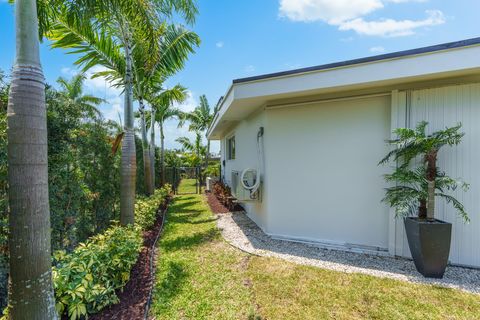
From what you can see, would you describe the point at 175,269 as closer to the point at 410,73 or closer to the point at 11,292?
the point at 11,292

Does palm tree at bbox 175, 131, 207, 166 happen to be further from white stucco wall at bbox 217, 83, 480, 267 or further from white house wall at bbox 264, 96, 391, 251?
white house wall at bbox 264, 96, 391, 251

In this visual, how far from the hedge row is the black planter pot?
4.67 meters

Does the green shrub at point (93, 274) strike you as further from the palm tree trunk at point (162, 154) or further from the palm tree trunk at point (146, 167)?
the palm tree trunk at point (162, 154)

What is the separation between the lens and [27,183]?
2.10m

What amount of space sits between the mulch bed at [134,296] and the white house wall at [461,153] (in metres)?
5.32

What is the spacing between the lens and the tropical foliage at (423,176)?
13.1 ft

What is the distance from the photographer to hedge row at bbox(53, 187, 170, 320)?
2715 mm

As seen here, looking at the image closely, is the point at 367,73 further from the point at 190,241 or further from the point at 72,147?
the point at 72,147

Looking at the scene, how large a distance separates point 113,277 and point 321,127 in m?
4.87

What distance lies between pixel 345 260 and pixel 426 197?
5.98 feet

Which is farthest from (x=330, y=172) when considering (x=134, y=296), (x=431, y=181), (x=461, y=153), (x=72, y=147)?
(x=72, y=147)

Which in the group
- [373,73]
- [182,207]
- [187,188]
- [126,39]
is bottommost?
[187,188]

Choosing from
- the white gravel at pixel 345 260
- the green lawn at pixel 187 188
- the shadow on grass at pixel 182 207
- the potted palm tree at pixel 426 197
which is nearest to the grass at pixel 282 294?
the white gravel at pixel 345 260

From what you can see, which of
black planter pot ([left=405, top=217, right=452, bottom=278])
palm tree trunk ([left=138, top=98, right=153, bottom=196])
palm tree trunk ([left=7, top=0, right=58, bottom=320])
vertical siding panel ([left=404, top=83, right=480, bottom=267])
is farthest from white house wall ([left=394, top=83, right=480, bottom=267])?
palm tree trunk ([left=138, top=98, right=153, bottom=196])
